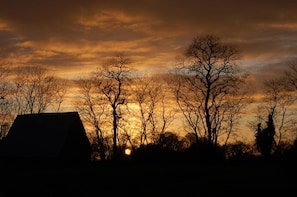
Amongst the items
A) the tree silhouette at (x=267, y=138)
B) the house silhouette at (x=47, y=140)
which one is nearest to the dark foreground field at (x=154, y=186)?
the house silhouette at (x=47, y=140)

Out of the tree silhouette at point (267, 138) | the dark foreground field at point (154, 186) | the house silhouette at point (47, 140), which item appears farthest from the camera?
the tree silhouette at point (267, 138)

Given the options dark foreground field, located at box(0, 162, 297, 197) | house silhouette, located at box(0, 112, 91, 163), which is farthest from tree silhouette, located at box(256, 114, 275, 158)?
dark foreground field, located at box(0, 162, 297, 197)

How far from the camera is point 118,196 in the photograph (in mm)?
21984

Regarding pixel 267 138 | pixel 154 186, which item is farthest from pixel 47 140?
pixel 267 138

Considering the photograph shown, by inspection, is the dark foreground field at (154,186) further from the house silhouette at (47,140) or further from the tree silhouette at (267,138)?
the tree silhouette at (267,138)

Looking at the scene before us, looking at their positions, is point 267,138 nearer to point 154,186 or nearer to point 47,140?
point 47,140

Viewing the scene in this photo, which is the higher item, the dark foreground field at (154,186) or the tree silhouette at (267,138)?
the tree silhouette at (267,138)

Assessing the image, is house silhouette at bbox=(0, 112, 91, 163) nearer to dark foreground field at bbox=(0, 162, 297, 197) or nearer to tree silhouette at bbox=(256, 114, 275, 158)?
dark foreground field at bbox=(0, 162, 297, 197)

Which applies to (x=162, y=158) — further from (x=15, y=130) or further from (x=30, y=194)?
(x=30, y=194)

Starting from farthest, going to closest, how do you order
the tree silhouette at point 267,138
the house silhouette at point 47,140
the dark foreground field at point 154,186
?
the tree silhouette at point 267,138 → the house silhouette at point 47,140 → the dark foreground field at point 154,186

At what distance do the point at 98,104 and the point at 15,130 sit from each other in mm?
12946

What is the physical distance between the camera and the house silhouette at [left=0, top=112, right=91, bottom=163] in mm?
52188

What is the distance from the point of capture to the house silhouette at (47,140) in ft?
171

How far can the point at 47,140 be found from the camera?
174 feet
